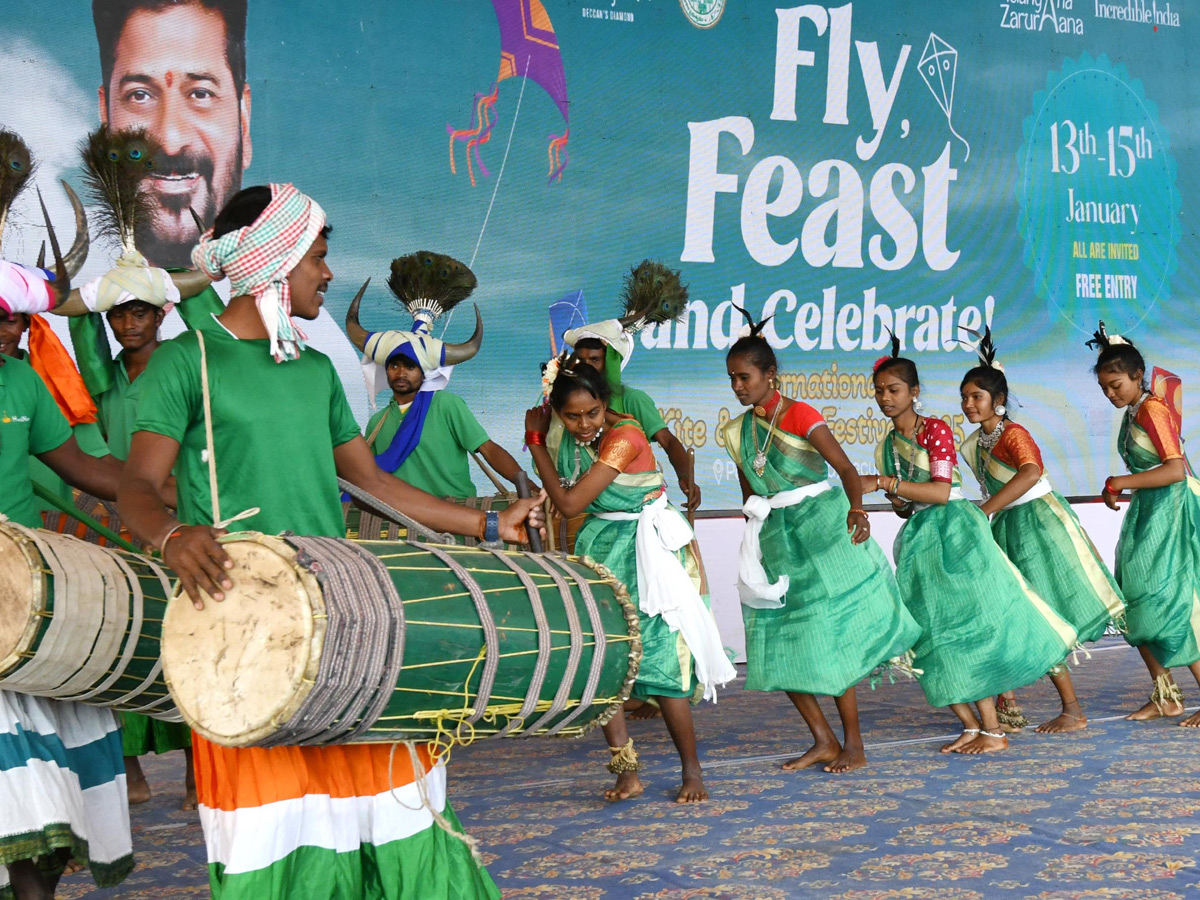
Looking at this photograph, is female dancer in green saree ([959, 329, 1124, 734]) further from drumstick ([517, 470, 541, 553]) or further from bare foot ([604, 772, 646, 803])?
drumstick ([517, 470, 541, 553])

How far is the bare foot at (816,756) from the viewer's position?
4.97 m

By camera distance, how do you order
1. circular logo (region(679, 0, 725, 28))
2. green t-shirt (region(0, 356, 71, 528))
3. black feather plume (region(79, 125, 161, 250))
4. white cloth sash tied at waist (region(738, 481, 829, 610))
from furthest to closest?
circular logo (region(679, 0, 725, 28)) → black feather plume (region(79, 125, 161, 250)) → white cloth sash tied at waist (region(738, 481, 829, 610)) → green t-shirt (region(0, 356, 71, 528))

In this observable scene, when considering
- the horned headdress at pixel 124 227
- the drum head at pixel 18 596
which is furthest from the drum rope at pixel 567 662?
the horned headdress at pixel 124 227

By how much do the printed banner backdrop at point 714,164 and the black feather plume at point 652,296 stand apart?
1.16m

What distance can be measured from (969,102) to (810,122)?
127cm

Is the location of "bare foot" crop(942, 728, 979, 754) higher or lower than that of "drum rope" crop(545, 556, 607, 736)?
lower

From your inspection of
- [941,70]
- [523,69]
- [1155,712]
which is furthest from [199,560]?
[941,70]

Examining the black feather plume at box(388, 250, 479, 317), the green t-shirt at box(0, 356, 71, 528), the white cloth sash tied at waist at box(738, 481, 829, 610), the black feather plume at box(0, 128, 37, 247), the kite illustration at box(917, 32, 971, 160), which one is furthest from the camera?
the kite illustration at box(917, 32, 971, 160)

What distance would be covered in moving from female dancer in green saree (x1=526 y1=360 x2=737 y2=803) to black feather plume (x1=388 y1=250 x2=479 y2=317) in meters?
1.63

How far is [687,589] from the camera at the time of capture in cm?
466

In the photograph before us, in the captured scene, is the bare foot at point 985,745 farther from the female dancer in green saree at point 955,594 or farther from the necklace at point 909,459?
the necklace at point 909,459

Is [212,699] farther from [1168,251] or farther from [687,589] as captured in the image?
[1168,251]

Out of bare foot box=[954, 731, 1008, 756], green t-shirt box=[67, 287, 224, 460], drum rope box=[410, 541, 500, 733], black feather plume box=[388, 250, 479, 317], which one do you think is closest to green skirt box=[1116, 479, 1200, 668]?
bare foot box=[954, 731, 1008, 756]

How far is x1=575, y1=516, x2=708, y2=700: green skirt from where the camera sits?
14.9ft
